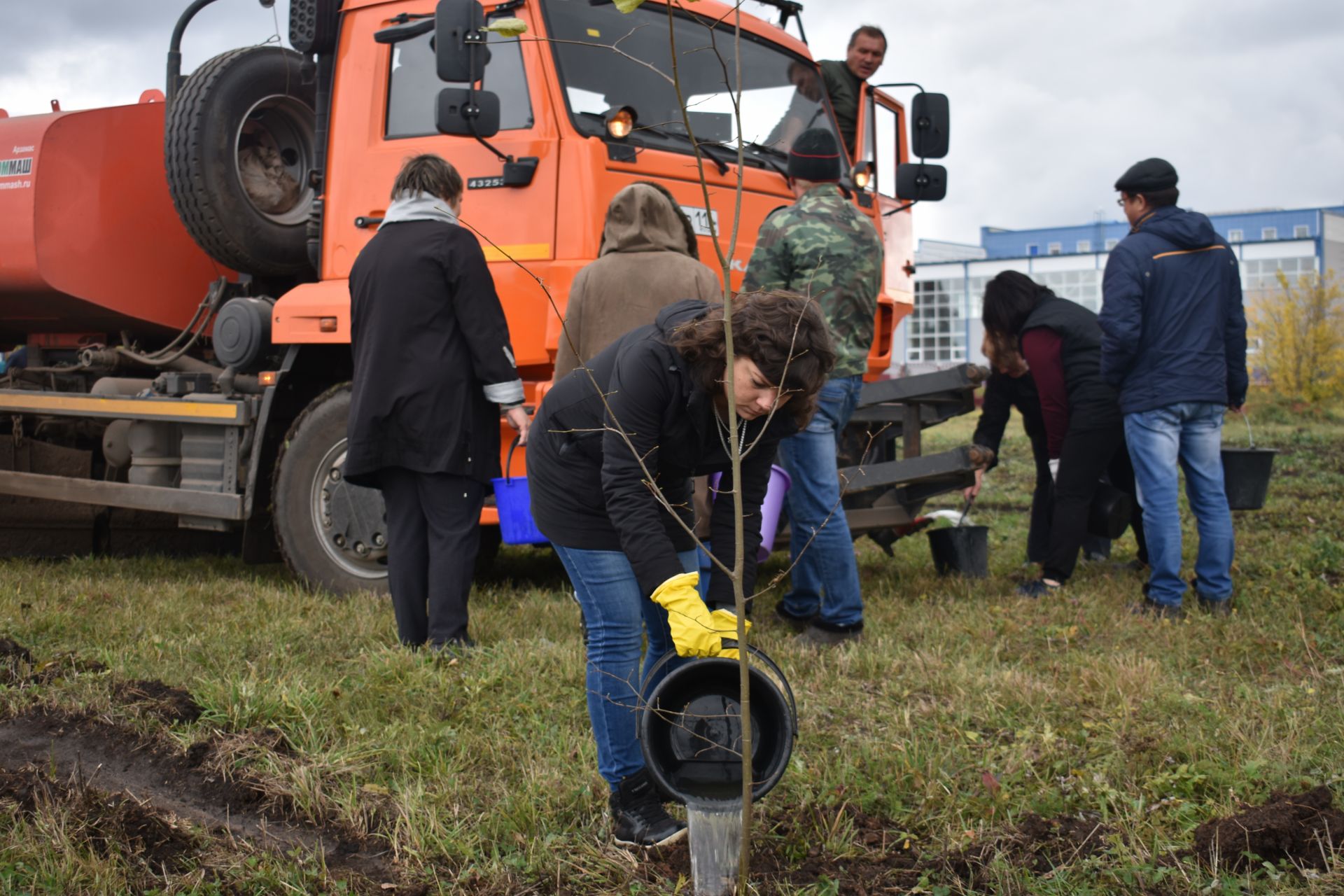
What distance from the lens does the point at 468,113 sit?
4914 millimetres

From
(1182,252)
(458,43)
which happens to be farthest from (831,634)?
(458,43)

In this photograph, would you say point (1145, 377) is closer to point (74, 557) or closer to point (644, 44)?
point (644, 44)

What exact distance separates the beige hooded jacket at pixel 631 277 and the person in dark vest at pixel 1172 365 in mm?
1994

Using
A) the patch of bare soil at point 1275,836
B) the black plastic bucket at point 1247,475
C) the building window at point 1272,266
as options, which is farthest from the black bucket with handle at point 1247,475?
the building window at point 1272,266

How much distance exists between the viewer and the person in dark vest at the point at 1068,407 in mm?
5879

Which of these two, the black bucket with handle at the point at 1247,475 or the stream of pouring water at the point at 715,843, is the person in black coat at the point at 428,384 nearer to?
the stream of pouring water at the point at 715,843

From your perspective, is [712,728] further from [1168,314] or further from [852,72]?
[852,72]

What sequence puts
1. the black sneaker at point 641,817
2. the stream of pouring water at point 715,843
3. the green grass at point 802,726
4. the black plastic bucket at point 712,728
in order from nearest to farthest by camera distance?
the stream of pouring water at point 715,843, the black plastic bucket at point 712,728, the green grass at point 802,726, the black sneaker at point 641,817

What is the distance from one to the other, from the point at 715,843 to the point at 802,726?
1.17 m

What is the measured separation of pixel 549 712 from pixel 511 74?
299 cm

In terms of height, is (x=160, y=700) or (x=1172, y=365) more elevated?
(x=1172, y=365)

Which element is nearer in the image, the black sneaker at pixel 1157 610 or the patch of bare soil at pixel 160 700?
the patch of bare soil at pixel 160 700

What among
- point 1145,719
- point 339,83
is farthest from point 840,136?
point 1145,719

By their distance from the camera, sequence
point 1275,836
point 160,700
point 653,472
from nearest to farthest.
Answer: point 1275,836 < point 653,472 < point 160,700
